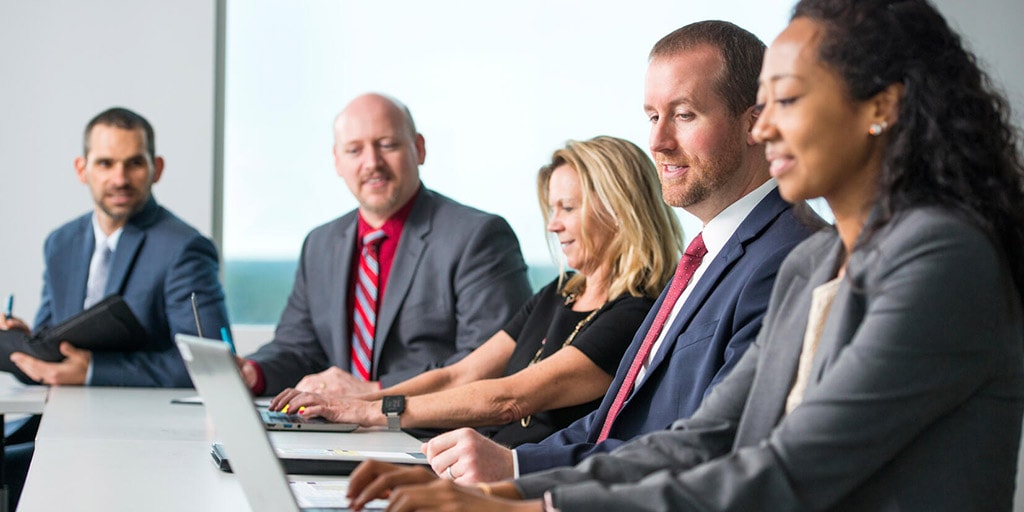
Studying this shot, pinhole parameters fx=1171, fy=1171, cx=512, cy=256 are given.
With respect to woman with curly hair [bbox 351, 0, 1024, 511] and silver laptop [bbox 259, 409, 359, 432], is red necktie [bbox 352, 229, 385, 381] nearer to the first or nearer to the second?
silver laptop [bbox 259, 409, 359, 432]

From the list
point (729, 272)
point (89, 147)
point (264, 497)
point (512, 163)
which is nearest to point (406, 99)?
point (512, 163)

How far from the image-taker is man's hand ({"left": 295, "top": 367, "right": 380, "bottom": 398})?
→ 321cm

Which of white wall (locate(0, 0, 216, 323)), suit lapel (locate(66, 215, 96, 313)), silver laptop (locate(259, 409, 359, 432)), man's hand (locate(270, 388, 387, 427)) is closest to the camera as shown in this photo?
silver laptop (locate(259, 409, 359, 432))

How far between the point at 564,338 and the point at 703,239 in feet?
2.48

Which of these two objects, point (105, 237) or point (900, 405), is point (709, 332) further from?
point (105, 237)

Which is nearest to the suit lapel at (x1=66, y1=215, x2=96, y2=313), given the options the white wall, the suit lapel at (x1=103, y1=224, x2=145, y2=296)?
the suit lapel at (x1=103, y1=224, x2=145, y2=296)

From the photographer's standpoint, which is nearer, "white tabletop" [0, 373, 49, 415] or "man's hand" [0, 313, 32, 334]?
"white tabletop" [0, 373, 49, 415]

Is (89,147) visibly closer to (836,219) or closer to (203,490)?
(203,490)

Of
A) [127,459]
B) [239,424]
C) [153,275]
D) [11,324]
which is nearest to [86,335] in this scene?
[11,324]

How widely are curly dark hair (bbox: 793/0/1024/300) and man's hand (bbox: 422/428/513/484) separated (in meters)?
0.77

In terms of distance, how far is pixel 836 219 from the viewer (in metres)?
1.33

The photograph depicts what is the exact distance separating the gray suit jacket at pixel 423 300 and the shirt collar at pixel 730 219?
146 cm

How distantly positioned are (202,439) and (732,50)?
1328 mm

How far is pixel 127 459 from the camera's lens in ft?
7.02
